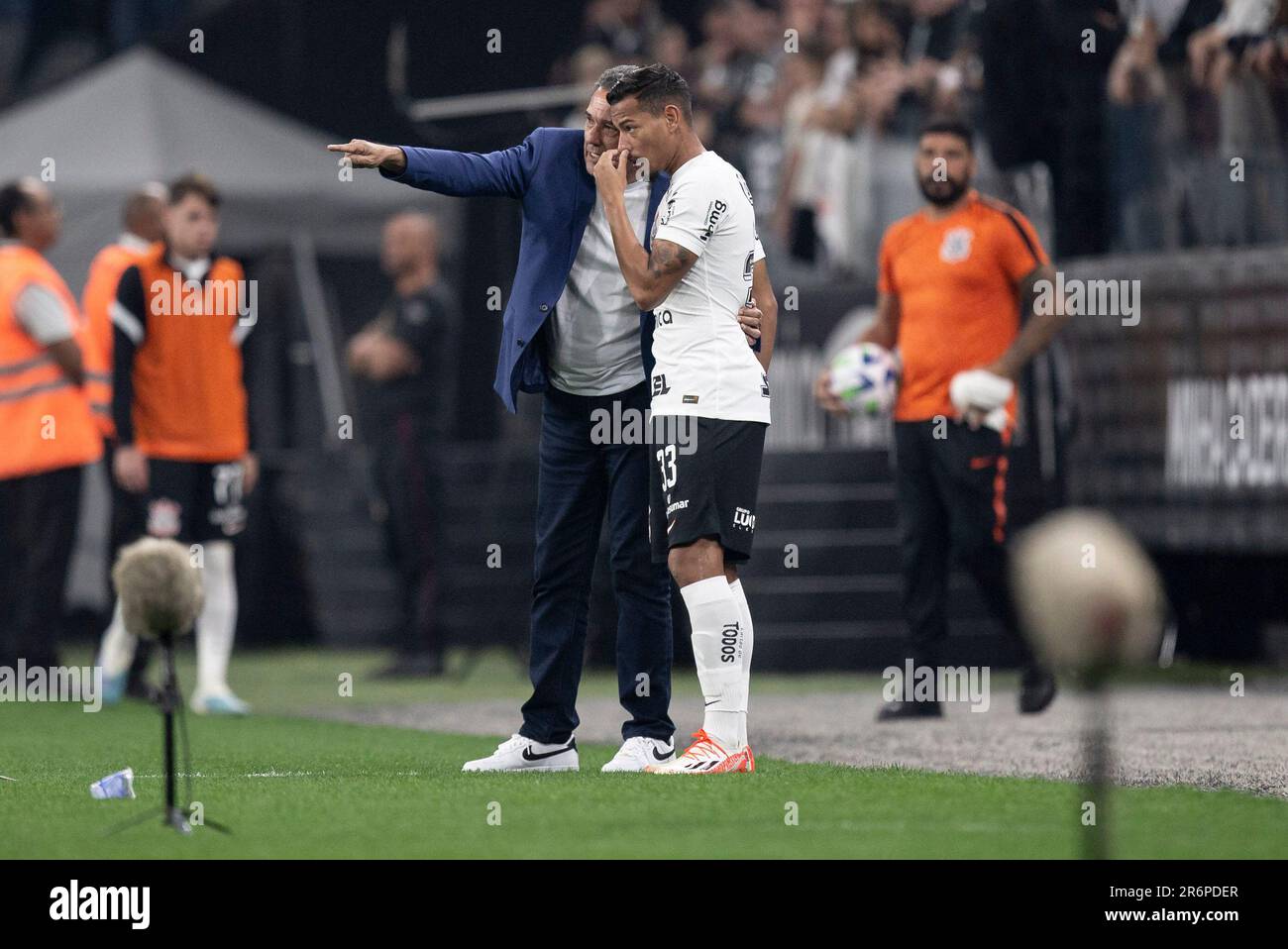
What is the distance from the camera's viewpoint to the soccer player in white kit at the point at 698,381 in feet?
24.3

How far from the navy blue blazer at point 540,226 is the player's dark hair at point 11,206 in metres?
5.62

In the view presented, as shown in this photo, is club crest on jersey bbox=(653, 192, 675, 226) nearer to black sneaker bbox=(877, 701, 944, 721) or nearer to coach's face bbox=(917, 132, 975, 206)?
coach's face bbox=(917, 132, 975, 206)

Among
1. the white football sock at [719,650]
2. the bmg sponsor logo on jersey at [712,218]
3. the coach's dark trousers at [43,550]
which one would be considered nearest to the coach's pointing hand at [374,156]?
the bmg sponsor logo on jersey at [712,218]

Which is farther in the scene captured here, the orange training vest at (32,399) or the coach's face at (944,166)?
the orange training vest at (32,399)

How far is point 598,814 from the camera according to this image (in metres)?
6.43

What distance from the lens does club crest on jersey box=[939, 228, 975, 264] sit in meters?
10.5

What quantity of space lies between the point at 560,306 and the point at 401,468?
642 cm

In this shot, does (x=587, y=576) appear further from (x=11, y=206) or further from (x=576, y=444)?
(x=11, y=206)

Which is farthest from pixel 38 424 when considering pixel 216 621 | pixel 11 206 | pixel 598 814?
pixel 598 814

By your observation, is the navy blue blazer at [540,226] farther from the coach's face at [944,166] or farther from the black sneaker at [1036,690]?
the black sneaker at [1036,690]

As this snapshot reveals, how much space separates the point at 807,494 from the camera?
13070mm

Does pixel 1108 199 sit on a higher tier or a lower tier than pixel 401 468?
higher

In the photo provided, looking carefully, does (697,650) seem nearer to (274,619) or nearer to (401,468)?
(401,468)
